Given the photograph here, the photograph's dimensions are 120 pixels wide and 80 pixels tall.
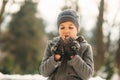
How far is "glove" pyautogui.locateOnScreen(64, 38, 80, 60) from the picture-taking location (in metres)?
2.94

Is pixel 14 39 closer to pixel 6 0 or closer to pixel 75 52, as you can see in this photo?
pixel 6 0

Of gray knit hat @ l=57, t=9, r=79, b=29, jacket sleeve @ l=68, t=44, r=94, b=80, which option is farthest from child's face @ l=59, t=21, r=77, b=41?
jacket sleeve @ l=68, t=44, r=94, b=80

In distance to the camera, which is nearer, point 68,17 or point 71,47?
point 71,47

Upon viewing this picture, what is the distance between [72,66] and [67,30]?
272 mm

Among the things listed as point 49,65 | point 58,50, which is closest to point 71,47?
point 58,50

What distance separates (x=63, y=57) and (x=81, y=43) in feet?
0.67

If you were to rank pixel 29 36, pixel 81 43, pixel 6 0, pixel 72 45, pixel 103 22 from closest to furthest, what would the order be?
pixel 72 45, pixel 81 43, pixel 6 0, pixel 103 22, pixel 29 36

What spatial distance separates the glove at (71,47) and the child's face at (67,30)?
0.07 m

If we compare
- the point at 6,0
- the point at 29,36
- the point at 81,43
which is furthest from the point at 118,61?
the point at 29,36

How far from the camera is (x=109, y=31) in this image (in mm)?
11922

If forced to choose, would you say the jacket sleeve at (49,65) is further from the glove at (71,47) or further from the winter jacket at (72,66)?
the glove at (71,47)

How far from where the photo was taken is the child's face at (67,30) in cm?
304

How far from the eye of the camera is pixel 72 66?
3.04 m

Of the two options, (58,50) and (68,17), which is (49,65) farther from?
(68,17)
